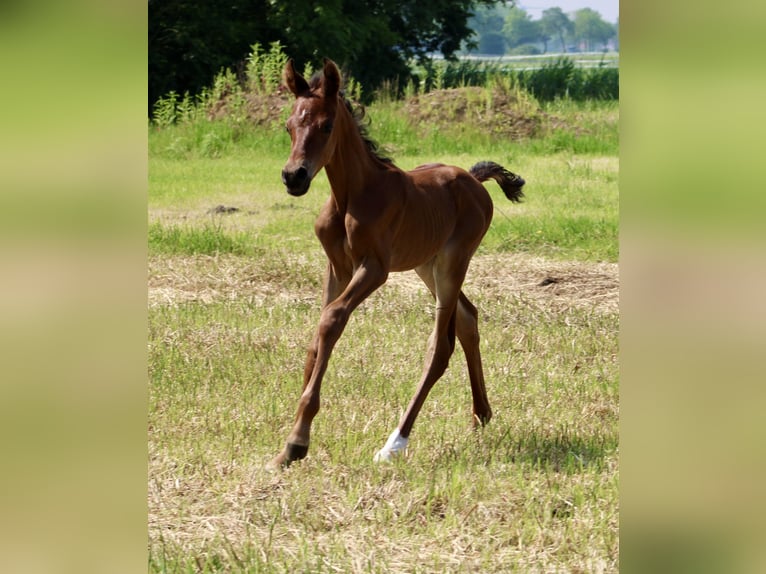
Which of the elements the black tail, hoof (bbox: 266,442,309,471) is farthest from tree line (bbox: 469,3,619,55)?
hoof (bbox: 266,442,309,471)

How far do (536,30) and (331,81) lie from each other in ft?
182

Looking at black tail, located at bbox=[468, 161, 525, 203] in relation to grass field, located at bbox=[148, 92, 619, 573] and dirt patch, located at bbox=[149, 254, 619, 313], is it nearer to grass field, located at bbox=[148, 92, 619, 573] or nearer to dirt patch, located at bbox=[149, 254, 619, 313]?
grass field, located at bbox=[148, 92, 619, 573]

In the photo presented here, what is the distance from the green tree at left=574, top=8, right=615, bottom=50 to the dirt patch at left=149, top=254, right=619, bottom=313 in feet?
145

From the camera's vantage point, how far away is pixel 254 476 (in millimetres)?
4816

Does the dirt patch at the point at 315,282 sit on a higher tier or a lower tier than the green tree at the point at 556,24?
lower

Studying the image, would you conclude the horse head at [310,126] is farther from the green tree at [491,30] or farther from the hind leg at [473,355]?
the green tree at [491,30]

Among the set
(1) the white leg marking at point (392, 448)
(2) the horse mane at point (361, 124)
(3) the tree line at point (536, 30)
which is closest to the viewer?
(1) the white leg marking at point (392, 448)

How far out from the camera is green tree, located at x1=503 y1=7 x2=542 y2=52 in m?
56.3

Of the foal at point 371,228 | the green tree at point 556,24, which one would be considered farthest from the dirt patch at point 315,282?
the green tree at point 556,24

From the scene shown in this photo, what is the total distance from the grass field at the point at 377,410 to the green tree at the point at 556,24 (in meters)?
46.4

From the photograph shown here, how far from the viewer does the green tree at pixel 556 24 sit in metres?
56.5
